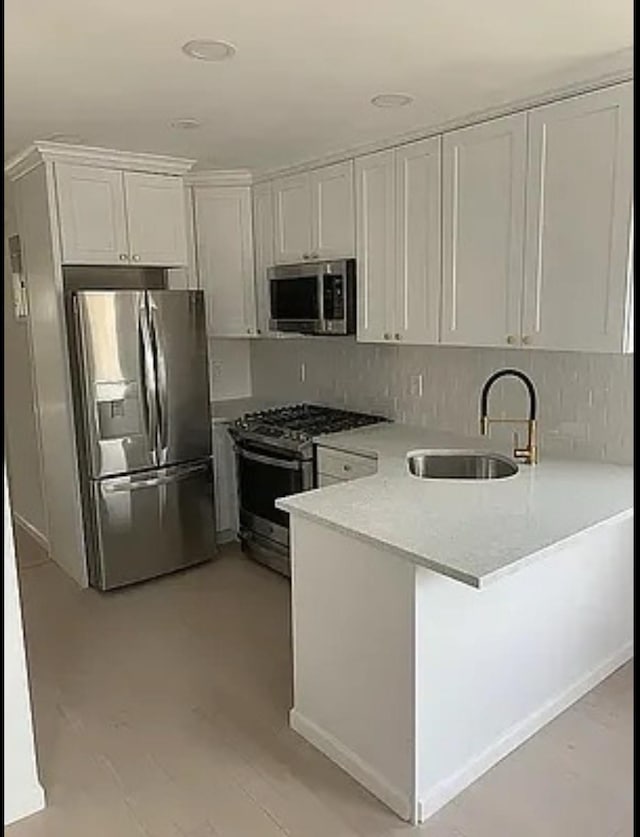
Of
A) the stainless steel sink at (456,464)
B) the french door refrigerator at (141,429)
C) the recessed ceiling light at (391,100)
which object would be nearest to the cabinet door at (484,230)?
the recessed ceiling light at (391,100)

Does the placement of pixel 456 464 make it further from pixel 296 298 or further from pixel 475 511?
pixel 296 298

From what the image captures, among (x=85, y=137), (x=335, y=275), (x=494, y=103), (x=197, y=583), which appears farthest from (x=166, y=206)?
(x=197, y=583)

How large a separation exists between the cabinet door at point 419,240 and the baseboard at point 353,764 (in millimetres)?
1810

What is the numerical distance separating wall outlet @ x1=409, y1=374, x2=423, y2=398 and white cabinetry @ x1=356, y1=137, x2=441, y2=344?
0.41m

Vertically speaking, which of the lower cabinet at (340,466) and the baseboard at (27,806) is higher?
the lower cabinet at (340,466)

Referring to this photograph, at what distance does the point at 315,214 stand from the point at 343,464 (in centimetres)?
143

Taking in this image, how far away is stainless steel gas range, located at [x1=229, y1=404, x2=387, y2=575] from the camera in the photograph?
3.68 m

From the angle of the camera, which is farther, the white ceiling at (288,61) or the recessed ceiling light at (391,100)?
the recessed ceiling light at (391,100)

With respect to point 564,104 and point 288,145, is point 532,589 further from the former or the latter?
point 288,145

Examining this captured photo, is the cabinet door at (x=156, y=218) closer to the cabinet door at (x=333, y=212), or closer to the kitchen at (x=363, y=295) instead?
the kitchen at (x=363, y=295)

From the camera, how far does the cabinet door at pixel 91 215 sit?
3488 mm

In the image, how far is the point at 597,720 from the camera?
8.42 ft

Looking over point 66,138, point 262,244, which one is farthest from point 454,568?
point 262,244

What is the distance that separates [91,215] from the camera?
3578 millimetres
